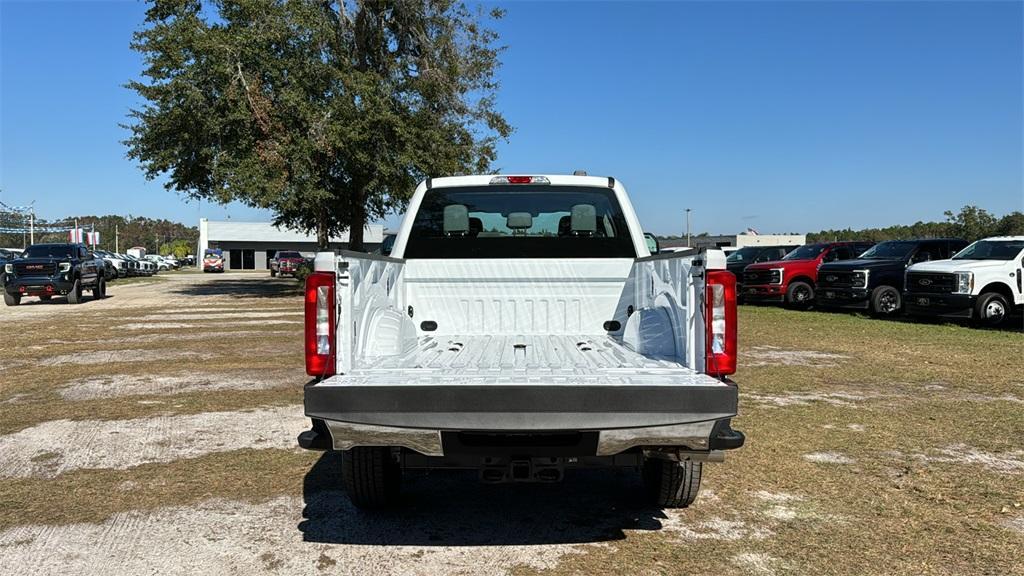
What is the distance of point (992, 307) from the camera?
14586 mm

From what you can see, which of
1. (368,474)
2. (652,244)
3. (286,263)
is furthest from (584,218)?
(286,263)

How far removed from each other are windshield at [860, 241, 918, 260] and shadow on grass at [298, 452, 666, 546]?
15514 mm

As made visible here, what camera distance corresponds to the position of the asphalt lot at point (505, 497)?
Result: 388cm

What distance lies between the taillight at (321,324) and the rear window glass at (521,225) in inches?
69.1

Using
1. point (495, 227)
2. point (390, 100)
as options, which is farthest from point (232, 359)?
point (390, 100)

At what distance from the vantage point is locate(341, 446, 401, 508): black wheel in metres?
4.27

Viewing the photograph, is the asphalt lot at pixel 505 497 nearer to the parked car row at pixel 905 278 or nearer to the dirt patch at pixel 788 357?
the dirt patch at pixel 788 357

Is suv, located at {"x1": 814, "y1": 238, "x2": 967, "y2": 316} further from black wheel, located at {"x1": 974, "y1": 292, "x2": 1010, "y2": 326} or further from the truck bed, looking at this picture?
the truck bed

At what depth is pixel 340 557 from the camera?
390 cm

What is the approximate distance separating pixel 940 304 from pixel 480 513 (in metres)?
13.7

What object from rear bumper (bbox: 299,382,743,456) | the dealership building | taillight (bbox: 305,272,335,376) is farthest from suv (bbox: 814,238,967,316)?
the dealership building

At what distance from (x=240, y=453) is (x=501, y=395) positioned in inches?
130

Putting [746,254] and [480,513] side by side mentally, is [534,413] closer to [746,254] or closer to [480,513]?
[480,513]

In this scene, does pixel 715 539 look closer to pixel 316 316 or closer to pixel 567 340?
pixel 567 340
